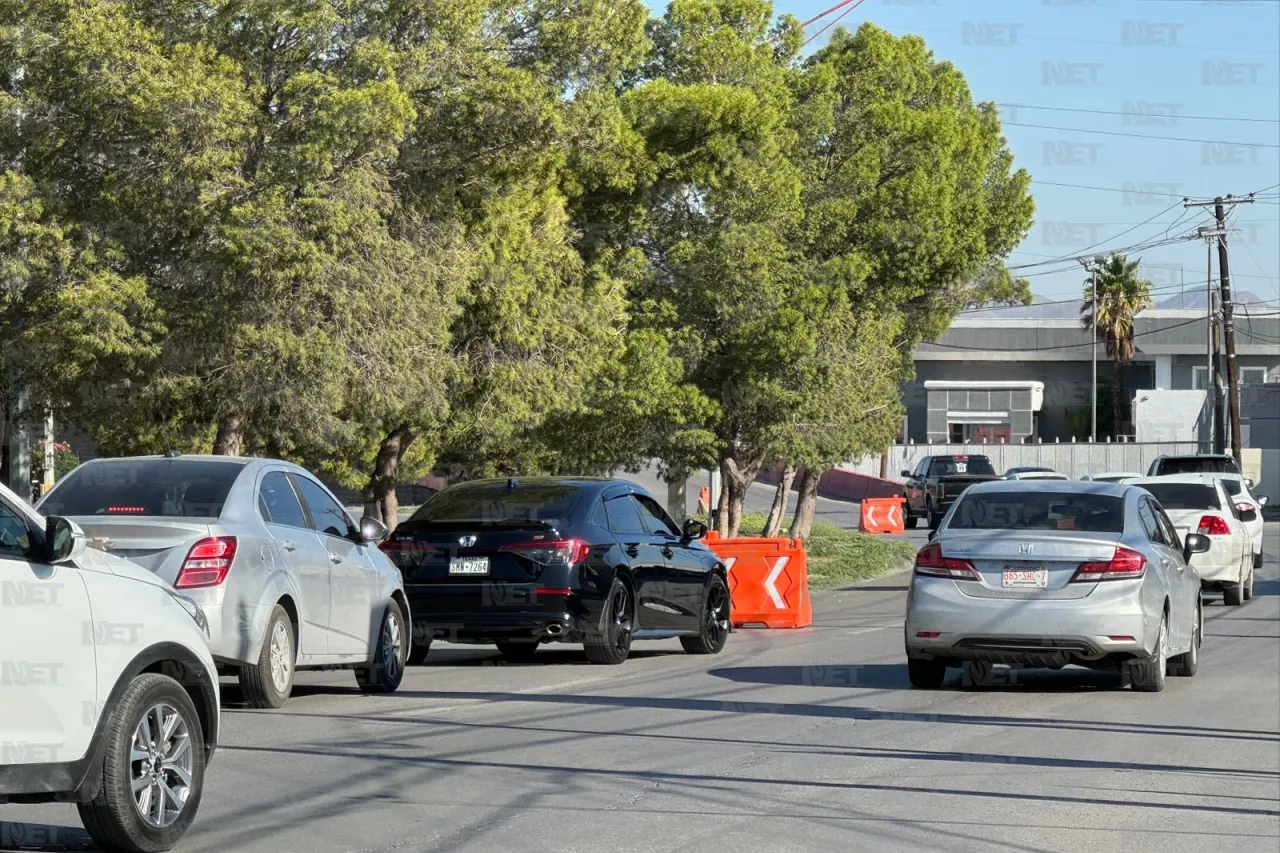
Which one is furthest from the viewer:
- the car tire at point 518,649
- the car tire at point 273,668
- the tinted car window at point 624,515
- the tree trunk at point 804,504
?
the tree trunk at point 804,504

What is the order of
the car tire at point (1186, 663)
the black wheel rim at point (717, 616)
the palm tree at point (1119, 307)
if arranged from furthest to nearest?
the palm tree at point (1119, 307) < the black wheel rim at point (717, 616) < the car tire at point (1186, 663)

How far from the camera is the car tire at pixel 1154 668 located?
1343cm

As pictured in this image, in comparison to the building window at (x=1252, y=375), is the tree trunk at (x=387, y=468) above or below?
below

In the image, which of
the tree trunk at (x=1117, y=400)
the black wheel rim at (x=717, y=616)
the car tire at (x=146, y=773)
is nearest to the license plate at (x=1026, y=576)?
the black wheel rim at (x=717, y=616)

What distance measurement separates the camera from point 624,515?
15758 millimetres

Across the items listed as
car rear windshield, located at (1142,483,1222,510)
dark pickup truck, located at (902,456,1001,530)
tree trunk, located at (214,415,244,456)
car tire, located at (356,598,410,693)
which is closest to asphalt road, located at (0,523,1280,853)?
car tire, located at (356,598,410,693)

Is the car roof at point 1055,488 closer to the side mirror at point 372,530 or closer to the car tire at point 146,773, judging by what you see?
the side mirror at point 372,530

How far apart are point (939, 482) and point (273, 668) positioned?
37.6 meters

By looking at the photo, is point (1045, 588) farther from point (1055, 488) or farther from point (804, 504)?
point (804, 504)

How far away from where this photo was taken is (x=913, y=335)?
36125mm

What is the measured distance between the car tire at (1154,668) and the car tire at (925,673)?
1431mm

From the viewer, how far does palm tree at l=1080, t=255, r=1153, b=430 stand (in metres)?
75.4

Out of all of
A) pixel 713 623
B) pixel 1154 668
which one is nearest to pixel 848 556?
pixel 713 623

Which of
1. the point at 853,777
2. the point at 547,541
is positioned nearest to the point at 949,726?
the point at 853,777
